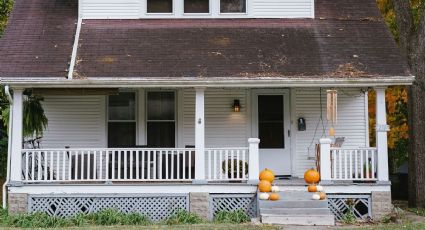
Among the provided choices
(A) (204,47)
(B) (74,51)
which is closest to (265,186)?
(A) (204,47)

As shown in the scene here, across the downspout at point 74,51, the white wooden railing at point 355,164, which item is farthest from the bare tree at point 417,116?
the downspout at point 74,51

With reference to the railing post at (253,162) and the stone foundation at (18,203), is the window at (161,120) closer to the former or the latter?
the railing post at (253,162)

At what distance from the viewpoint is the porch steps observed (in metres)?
10.5

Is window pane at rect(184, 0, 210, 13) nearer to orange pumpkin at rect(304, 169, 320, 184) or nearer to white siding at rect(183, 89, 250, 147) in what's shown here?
white siding at rect(183, 89, 250, 147)

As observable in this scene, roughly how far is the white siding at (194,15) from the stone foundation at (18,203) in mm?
5032

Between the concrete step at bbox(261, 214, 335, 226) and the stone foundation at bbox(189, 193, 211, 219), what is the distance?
149cm

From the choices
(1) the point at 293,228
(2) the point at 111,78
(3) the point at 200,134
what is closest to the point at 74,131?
(2) the point at 111,78

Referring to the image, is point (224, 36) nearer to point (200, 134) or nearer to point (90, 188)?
point (200, 134)

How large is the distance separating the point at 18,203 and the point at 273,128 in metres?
6.50

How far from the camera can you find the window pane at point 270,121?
13641mm

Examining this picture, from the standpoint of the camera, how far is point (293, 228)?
10023mm

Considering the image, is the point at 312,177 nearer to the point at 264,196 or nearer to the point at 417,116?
the point at 264,196

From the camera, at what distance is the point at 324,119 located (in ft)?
45.5

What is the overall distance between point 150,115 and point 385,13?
12469 millimetres
